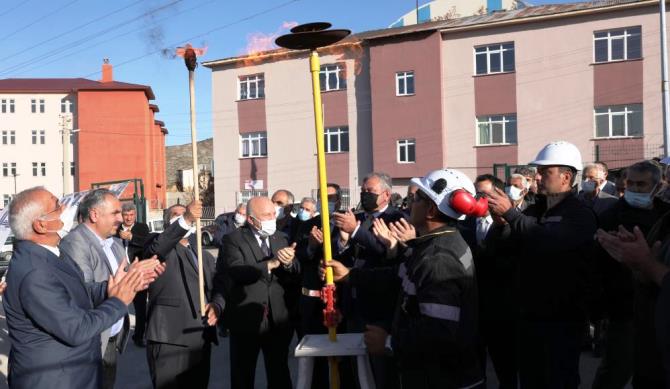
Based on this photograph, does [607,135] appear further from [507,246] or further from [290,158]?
[507,246]

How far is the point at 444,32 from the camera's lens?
27281 millimetres

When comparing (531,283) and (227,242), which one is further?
(227,242)

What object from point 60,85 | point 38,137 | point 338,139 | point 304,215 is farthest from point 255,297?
point 38,137

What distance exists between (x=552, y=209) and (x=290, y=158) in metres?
26.4

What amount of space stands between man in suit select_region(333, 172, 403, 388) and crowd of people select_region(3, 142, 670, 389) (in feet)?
0.05

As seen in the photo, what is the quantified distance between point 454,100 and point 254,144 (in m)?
10.3

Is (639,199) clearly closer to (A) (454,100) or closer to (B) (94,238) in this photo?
(B) (94,238)

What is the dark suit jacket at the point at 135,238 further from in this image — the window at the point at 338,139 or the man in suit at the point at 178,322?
the window at the point at 338,139

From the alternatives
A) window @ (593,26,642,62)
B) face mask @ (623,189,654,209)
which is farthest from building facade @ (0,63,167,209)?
face mask @ (623,189,654,209)

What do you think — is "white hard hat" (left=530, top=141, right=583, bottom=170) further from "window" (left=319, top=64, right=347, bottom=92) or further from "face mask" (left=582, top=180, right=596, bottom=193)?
"window" (left=319, top=64, right=347, bottom=92)

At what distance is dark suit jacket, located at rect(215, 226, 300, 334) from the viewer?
5.33 metres

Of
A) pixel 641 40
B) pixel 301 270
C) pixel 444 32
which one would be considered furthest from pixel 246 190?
pixel 301 270

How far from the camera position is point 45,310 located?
132 inches

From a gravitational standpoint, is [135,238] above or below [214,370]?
above
